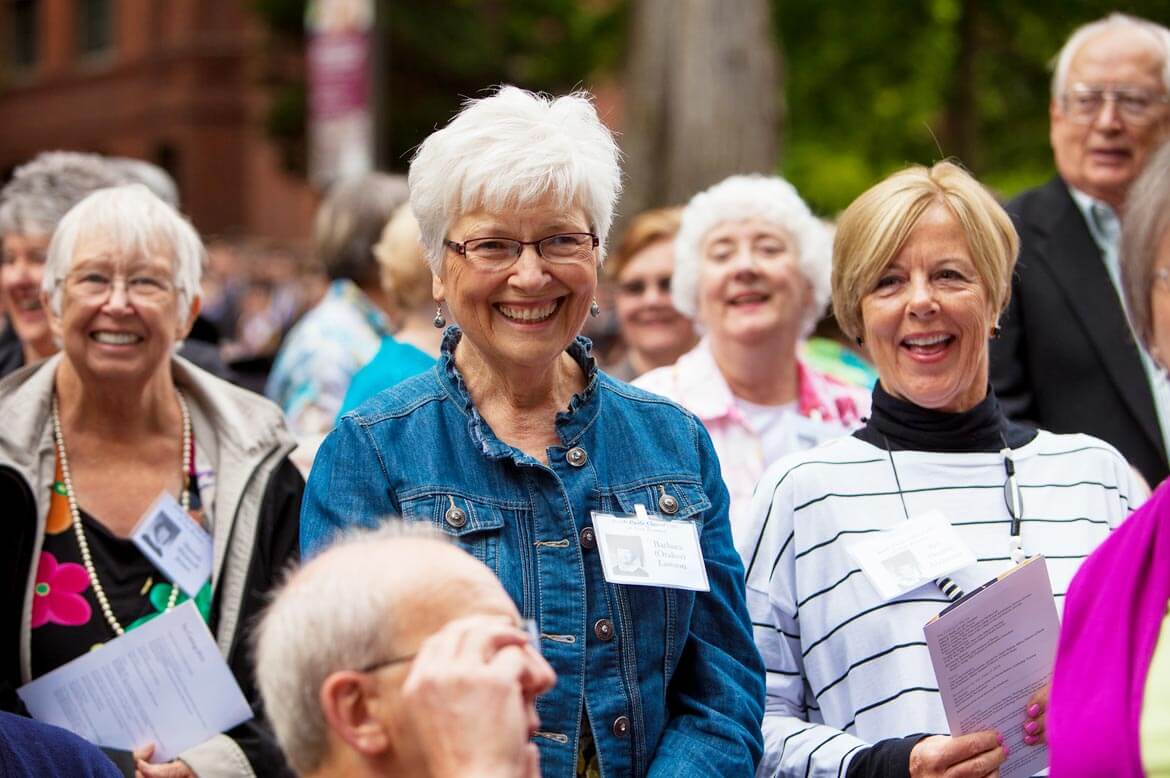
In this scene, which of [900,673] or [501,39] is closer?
[900,673]

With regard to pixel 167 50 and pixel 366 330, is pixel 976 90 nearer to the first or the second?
pixel 366 330

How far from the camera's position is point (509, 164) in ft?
8.59

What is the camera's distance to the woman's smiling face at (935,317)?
319 cm

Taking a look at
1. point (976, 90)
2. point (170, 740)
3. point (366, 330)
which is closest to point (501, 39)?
point (976, 90)

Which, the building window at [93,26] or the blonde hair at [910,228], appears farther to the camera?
the building window at [93,26]

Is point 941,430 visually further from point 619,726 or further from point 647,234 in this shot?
point 647,234

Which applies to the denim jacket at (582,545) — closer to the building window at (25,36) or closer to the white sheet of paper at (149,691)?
the white sheet of paper at (149,691)

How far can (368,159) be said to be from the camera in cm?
1405

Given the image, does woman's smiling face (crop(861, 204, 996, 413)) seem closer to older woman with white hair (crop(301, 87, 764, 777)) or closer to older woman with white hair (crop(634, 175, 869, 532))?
older woman with white hair (crop(301, 87, 764, 777))

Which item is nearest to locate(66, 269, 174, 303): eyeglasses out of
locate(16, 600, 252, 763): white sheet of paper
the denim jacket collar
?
locate(16, 600, 252, 763): white sheet of paper

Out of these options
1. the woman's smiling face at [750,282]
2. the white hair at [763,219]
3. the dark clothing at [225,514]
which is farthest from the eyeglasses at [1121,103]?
the dark clothing at [225,514]

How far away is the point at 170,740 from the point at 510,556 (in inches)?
47.8

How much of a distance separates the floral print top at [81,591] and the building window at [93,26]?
35081mm

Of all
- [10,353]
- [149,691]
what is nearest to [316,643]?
[149,691]
